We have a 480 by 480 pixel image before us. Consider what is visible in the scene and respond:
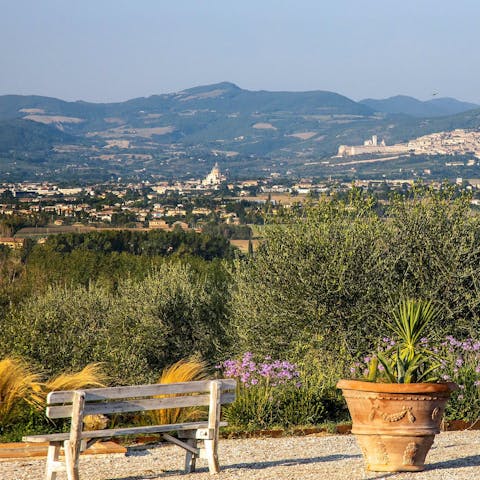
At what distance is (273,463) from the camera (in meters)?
9.54

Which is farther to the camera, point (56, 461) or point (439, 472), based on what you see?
point (439, 472)

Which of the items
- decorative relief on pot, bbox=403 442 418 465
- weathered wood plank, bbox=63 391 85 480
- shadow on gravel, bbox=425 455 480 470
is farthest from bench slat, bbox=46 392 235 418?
shadow on gravel, bbox=425 455 480 470

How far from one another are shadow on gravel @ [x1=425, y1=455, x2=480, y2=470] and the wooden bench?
1.80m

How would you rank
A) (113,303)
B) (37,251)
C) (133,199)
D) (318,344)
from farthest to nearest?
(133,199) → (37,251) → (113,303) → (318,344)

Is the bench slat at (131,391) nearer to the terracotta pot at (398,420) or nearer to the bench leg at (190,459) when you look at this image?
the bench leg at (190,459)

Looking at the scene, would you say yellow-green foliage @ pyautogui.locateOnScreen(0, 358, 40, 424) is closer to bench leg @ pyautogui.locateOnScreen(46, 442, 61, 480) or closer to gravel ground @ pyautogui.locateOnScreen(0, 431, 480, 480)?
gravel ground @ pyautogui.locateOnScreen(0, 431, 480, 480)

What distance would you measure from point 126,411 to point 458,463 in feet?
9.65

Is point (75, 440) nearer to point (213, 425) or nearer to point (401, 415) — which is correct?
Result: point (213, 425)

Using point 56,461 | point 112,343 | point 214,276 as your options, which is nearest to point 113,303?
point 112,343

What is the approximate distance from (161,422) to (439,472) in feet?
10.7

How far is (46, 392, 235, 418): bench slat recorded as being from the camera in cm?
820

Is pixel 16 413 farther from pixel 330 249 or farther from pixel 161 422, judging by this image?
pixel 330 249

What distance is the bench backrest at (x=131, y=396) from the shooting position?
8.21 m

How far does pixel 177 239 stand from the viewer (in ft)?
233
